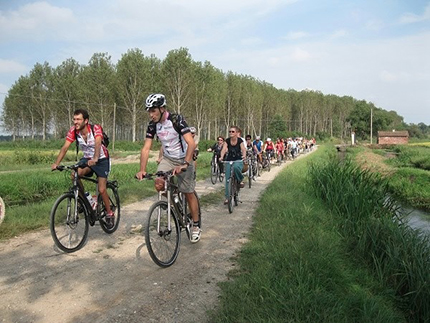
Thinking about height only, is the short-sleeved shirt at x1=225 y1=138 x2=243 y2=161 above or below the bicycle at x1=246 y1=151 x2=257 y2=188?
above

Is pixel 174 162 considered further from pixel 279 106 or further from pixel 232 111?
pixel 279 106

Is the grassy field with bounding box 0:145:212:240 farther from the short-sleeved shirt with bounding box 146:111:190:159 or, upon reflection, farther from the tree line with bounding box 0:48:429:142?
the tree line with bounding box 0:48:429:142

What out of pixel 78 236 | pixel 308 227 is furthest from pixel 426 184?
pixel 78 236

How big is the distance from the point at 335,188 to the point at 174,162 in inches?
201

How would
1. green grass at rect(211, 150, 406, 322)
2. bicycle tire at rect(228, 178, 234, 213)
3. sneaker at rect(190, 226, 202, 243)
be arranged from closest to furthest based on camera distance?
1. green grass at rect(211, 150, 406, 322)
2. sneaker at rect(190, 226, 202, 243)
3. bicycle tire at rect(228, 178, 234, 213)

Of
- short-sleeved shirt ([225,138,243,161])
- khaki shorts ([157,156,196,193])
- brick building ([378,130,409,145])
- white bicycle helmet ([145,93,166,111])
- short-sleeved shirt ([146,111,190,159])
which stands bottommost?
khaki shorts ([157,156,196,193])

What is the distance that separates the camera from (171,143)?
4.75 metres

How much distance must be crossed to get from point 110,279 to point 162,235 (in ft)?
2.58

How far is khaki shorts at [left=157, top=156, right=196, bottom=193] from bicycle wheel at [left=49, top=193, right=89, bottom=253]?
1.31 metres

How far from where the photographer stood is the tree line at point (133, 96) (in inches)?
1726

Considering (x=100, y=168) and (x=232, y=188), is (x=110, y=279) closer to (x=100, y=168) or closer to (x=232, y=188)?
(x=100, y=168)

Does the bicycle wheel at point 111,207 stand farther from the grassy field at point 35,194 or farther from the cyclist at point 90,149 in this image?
the grassy field at point 35,194

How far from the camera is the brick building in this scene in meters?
57.8

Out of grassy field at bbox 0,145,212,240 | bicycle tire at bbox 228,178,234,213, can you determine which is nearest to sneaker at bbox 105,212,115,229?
grassy field at bbox 0,145,212,240
